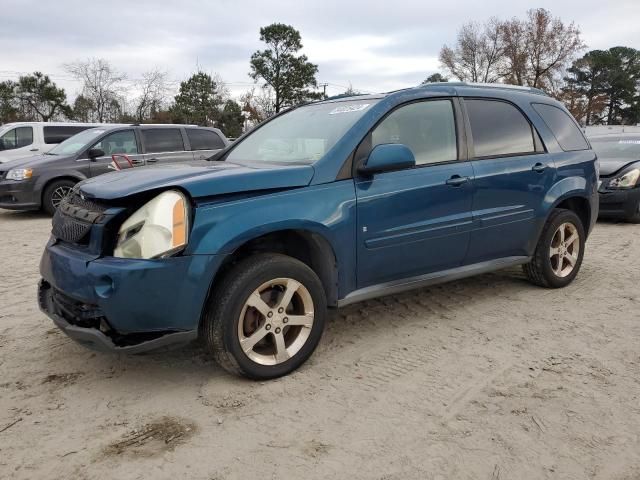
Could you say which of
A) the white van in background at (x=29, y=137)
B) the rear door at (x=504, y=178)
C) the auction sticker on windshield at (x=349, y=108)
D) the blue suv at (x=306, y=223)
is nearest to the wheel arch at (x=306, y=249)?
the blue suv at (x=306, y=223)

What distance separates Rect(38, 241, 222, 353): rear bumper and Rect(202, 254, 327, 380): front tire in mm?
124

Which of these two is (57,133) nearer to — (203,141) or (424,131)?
(203,141)

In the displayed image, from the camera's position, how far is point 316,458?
7.62 ft

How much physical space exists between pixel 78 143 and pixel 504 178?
843 centimetres

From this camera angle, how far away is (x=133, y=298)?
2.59m

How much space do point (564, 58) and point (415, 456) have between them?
41217 mm

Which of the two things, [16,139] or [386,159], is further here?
[16,139]

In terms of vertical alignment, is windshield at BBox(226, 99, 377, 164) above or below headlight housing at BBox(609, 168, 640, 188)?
above

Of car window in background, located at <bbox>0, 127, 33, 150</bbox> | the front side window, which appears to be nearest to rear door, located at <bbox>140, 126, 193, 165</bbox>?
the front side window

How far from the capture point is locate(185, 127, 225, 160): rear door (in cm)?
1036

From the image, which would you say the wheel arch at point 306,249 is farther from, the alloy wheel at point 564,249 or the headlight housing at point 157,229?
the alloy wheel at point 564,249

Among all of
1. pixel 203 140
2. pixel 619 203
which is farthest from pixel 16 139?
pixel 619 203

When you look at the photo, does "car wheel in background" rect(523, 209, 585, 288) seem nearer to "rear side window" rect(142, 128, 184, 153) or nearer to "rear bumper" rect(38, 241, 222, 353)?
"rear bumper" rect(38, 241, 222, 353)

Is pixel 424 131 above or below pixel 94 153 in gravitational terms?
below
